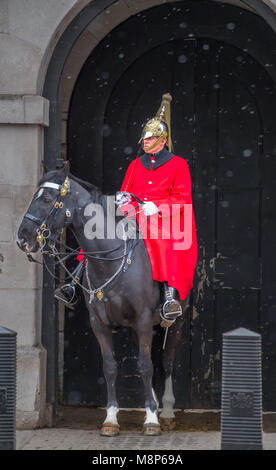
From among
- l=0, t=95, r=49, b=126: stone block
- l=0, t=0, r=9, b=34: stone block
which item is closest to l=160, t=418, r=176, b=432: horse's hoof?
l=0, t=95, r=49, b=126: stone block

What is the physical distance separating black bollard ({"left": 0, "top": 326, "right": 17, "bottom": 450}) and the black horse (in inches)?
57.3

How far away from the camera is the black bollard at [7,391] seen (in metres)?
6.14

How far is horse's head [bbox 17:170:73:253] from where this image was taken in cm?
743

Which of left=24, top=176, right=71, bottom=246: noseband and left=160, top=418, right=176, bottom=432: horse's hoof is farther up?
left=24, top=176, right=71, bottom=246: noseband

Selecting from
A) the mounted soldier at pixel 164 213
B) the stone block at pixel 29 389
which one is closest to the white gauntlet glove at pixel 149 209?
the mounted soldier at pixel 164 213

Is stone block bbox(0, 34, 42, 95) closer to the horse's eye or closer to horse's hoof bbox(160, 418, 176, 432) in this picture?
the horse's eye

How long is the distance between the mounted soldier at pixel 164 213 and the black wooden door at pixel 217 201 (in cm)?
93

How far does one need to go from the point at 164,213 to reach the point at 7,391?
245cm

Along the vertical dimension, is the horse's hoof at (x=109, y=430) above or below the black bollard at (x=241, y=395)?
below

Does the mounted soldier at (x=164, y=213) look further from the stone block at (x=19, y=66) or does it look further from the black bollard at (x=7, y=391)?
the black bollard at (x=7, y=391)

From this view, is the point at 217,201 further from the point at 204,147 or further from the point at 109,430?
the point at 109,430

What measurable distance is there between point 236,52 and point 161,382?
127 inches

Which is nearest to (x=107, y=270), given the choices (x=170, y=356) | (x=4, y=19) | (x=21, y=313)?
(x=21, y=313)
